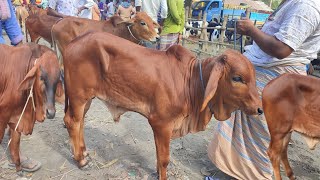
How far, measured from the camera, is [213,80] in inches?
94.1

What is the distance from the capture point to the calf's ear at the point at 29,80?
244 centimetres

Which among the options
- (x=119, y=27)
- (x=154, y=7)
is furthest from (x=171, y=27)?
(x=119, y=27)

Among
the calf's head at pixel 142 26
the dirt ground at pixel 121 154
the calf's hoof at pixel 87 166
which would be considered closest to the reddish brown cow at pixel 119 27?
the calf's head at pixel 142 26

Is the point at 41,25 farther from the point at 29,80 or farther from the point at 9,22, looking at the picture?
the point at 29,80

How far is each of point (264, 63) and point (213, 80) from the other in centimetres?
77

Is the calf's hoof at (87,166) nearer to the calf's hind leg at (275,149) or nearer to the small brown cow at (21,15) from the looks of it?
the calf's hind leg at (275,149)

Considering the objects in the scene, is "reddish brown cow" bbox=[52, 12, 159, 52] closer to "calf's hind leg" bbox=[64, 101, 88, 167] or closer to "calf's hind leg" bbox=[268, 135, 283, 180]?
"calf's hind leg" bbox=[64, 101, 88, 167]

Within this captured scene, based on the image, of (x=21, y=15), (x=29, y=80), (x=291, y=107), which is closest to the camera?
(x=29, y=80)

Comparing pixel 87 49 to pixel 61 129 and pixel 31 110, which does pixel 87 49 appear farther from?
pixel 61 129

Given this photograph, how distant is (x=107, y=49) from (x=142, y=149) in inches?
58.9

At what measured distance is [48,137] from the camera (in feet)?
13.0

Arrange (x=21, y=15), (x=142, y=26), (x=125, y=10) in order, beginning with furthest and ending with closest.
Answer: (x=21, y=15) → (x=125, y=10) → (x=142, y=26)

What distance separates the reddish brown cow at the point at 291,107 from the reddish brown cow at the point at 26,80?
190cm

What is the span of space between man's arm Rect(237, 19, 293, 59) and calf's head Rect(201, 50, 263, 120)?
0.28 meters
